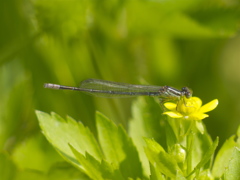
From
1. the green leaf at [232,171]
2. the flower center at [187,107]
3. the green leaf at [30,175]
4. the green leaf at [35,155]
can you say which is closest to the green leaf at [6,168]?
the green leaf at [30,175]

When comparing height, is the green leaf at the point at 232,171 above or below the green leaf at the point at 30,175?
above

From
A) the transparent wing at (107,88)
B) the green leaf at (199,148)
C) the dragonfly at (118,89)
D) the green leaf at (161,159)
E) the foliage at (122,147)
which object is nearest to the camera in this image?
the green leaf at (161,159)

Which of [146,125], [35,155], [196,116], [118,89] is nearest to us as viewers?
[196,116]

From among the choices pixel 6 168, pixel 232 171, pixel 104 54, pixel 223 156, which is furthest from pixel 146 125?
pixel 104 54

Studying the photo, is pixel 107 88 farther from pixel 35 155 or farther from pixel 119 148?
pixel 119 148

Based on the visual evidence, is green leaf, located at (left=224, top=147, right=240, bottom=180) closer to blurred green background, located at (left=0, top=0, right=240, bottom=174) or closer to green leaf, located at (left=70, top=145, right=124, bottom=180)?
green leaf, located at (left=70, top=145, right=124, bottom=180)

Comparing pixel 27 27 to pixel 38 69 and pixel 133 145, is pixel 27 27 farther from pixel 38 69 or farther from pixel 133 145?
→ pixel 133 145

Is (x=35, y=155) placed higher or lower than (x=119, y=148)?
lower

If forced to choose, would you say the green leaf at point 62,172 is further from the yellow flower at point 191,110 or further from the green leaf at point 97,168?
the yellow flower at point 191,110
